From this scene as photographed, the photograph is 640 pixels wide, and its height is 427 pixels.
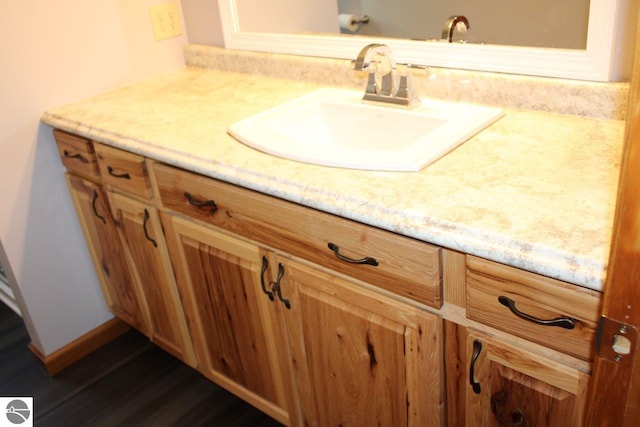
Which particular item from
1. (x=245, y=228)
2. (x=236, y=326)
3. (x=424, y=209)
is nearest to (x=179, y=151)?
(x=245, y=228)

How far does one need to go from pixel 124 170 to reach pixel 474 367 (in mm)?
1056

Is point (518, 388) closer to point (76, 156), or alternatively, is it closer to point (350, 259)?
point (350, 259)

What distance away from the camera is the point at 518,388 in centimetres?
102

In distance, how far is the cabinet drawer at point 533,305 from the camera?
88cm

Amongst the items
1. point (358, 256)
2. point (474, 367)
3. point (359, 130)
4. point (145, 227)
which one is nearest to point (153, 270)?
point (145, 227)

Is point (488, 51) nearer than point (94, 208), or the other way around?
point (488, 51)

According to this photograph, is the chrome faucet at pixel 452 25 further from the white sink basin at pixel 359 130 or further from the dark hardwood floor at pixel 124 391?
the dark hardwood floor at pixel 124 391

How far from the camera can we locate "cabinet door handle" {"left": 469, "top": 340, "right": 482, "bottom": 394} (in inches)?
41.1

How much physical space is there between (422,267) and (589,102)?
0.59 m

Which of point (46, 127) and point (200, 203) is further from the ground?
point (46, 127)

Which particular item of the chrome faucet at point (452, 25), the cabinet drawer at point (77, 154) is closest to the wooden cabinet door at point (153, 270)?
the cabinet drawer at point (77, 154)

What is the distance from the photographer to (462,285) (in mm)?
1020

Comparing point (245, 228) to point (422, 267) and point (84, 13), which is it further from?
point (84, 13)

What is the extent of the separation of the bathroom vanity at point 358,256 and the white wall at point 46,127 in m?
0.08
